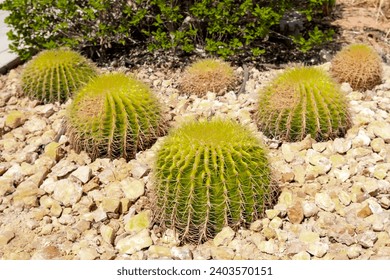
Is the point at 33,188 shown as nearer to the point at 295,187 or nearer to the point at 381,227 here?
the point at 295,187

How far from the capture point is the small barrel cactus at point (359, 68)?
4879 mm

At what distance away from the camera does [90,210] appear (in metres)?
3.60

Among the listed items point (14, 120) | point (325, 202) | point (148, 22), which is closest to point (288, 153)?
point (325, 202)

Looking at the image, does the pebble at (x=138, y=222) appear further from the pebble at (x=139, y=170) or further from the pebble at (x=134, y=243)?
the pebble at (x=139, y=170)

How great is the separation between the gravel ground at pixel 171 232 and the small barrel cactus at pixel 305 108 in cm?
9

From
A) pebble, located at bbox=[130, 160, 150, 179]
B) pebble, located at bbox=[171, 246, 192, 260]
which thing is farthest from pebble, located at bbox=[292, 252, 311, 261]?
pebble, located at bbox=[130, 160, 150, 179]

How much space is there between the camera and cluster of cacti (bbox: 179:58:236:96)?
16.6 ft

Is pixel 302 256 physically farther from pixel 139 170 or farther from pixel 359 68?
pixel 359 68

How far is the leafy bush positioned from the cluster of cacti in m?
0.33

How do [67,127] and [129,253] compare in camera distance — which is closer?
[129,253]

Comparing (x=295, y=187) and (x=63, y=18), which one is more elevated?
(x=63, y=18)

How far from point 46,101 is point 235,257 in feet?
9.29

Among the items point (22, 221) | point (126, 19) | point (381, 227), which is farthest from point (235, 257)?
point (126, 19)

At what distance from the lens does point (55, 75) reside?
199 inches
